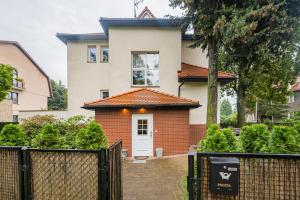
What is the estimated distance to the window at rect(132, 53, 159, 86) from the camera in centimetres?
1412

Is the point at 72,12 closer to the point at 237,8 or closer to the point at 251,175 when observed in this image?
the point at 237,8

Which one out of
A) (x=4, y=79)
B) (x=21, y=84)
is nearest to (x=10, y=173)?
(x=4, y=79)

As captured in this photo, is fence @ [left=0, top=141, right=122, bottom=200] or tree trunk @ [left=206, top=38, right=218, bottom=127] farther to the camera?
tree trunk @ [left=206, top=38, right=218, bottom=127]

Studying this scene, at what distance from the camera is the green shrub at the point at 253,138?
18.5 ft

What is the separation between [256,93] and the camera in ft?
78.5

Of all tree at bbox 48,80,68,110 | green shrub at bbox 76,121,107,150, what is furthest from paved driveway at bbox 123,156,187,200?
tree at bbox 48,80,68,110

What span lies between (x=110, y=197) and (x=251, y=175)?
2.22 metres

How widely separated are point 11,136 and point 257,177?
5404mm

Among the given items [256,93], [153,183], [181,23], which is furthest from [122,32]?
[256,93]

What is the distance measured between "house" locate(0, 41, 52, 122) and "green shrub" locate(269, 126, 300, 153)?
26.3 metres

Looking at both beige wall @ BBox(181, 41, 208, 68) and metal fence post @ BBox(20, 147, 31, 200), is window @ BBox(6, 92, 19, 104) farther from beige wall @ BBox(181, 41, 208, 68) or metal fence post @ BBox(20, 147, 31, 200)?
metal fence post @ BBox(20, 147, 31, 200)

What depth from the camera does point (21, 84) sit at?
29.9 meters

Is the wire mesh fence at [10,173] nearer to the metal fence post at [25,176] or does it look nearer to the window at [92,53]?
the metal fence post at [25,176]

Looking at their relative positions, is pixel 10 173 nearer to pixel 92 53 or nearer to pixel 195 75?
pixel 195 75
